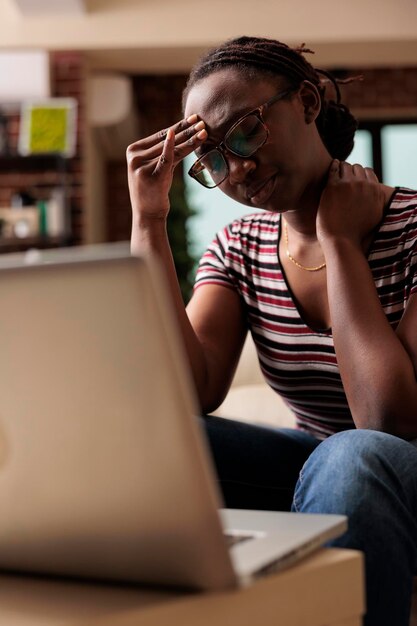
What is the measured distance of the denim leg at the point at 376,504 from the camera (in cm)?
82

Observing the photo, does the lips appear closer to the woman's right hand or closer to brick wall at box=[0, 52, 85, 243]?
the woman's right hand

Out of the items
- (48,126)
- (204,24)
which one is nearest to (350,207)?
(204,24)

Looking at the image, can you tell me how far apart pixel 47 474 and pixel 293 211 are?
953mm

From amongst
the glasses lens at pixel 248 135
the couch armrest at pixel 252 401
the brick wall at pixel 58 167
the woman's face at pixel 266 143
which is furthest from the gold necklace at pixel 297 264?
the brick wall at pixel 58 167

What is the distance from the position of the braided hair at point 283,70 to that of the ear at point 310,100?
0.01m

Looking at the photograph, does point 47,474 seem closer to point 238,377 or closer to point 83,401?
point 83,401

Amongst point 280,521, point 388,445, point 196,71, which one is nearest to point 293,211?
point 196,71

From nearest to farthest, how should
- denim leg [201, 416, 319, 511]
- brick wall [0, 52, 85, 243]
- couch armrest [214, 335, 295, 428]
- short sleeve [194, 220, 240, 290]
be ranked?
denim leg [201, 416, 319, 511] < short sleeve [194, 220, 240, 290] < couch armrest [214, 335, 295, 428] < brick wall [0, 52, 85, 243]

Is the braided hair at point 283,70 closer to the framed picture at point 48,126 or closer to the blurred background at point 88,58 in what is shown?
the blurred background at point 88,58

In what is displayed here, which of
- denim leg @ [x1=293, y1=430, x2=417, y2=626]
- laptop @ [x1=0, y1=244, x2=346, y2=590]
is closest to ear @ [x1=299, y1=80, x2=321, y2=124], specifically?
denim leg @ [x1=293, y1=430, x2=417, y2=626]

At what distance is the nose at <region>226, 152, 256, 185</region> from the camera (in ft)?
4.50

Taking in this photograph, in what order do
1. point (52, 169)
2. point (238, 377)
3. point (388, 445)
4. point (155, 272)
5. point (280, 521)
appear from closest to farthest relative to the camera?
point (155, 272)
point (280, 521)
point (388, 445)
point (238, 377)
point (52, 169)

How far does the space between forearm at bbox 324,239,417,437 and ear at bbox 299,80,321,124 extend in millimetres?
264

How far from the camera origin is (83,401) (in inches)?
22.2
